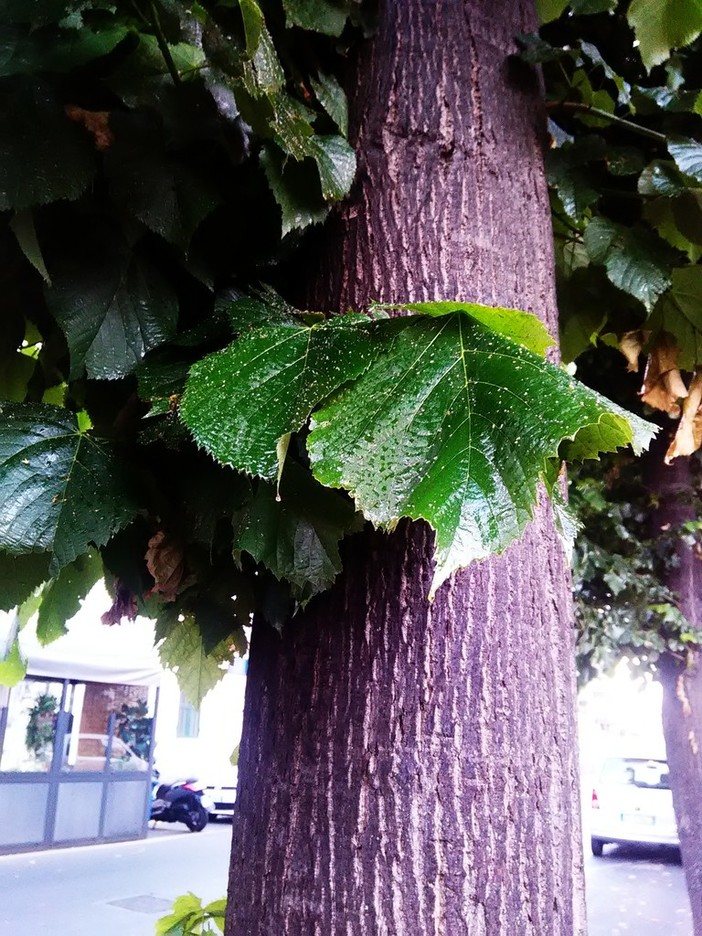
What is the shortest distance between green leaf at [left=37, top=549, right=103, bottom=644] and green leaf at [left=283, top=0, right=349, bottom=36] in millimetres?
696

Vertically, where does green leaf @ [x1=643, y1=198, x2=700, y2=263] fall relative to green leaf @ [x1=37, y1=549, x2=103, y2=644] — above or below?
above

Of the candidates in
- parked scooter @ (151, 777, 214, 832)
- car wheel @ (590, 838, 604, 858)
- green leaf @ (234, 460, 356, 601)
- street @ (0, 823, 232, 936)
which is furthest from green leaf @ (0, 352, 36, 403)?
parked scooter @ (151, 777, 214, 832)

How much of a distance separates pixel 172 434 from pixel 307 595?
0.17 m

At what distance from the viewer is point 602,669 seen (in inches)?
132

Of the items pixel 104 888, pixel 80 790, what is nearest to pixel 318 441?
pixel 104 888

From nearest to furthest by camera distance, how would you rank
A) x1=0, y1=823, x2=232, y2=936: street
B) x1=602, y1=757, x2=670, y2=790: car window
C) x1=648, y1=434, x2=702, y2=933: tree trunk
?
x1=648, y1=434, x2=702, y2=933: tree trunk, x1=0, y1=823, x2=232, y2=936: street, x1=602, y1=757, x2=670, y2=790: car window

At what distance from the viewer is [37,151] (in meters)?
0.67

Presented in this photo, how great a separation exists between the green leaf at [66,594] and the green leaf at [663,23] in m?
0.94

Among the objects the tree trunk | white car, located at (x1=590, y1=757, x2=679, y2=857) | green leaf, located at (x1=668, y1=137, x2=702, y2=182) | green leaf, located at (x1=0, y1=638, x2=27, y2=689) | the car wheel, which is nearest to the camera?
green leaf, located at (x1=668, y1=137, x2=702, y2=182)

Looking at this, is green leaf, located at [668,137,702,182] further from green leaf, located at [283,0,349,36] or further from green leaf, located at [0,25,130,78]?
green leaf, located at [0,25,130,78]

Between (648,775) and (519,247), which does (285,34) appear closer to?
(519,247)

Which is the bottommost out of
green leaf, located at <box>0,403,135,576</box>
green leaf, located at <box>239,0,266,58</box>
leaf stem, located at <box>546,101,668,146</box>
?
green leaf, located at <box>0,403,135,576</box>

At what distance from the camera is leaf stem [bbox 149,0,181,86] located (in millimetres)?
676

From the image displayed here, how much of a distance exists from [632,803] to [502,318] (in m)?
9.86
